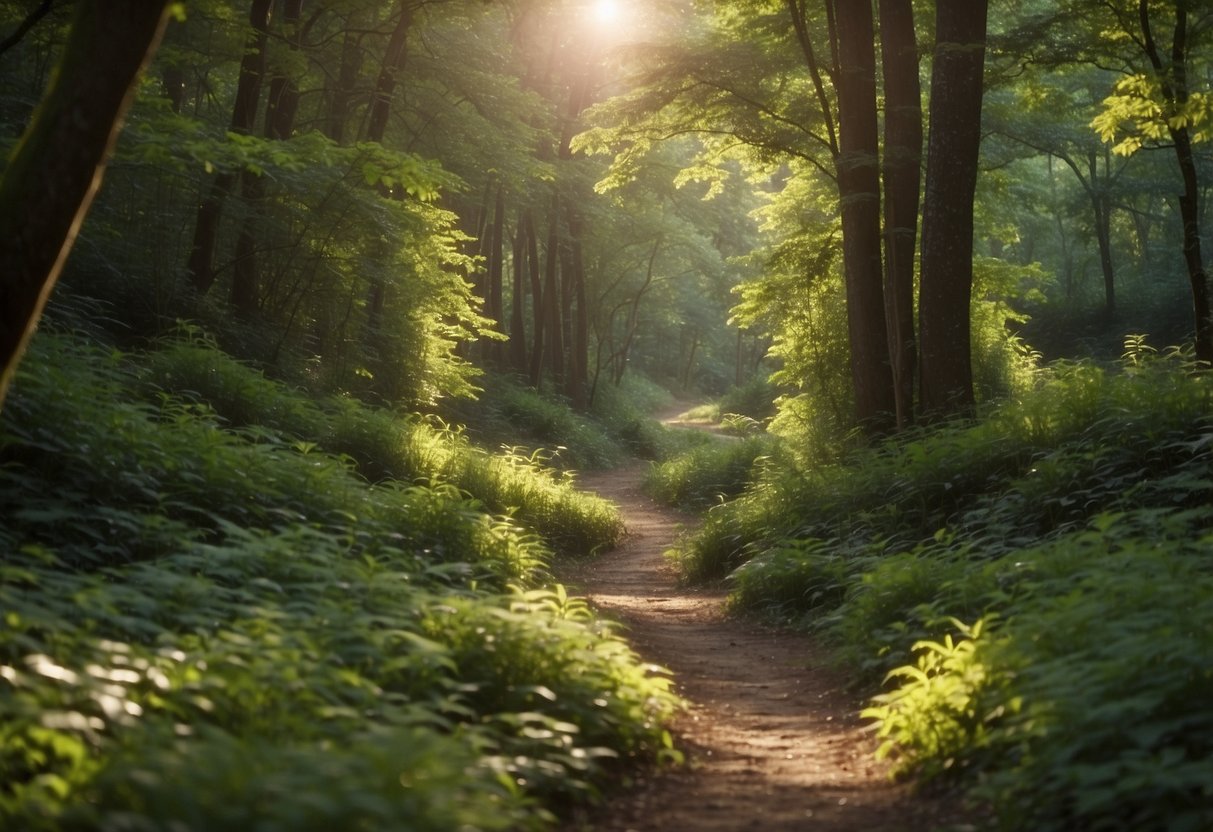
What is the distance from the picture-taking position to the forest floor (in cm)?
459

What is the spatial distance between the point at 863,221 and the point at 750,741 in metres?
8.42

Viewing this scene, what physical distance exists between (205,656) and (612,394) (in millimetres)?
32080

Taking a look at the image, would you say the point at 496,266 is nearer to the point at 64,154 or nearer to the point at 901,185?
the point at 901,185

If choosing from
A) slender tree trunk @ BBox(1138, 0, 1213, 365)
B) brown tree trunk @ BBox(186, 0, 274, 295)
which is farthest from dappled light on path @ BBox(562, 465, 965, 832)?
brown tree trunk @ BBox(186, 0, 274, 295)

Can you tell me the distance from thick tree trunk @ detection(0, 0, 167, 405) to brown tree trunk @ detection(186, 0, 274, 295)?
8401 millimetres

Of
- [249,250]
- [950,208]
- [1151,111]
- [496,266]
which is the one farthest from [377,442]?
[496,266]

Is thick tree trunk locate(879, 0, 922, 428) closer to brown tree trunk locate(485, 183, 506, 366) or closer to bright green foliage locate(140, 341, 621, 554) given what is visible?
bright green foliage locate(140, 341, 621, 554)

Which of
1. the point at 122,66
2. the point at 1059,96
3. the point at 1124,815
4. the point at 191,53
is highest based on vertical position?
the point at 191,53

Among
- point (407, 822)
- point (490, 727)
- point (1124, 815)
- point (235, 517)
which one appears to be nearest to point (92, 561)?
point (235, 517)

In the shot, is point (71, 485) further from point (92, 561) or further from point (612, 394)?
point (612, 394)

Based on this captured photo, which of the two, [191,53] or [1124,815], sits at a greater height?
[191,53]

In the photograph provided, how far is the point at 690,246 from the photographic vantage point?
36.0 m

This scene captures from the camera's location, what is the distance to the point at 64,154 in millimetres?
4402

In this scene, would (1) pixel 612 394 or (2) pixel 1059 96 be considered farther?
(1) pixel 612 394
